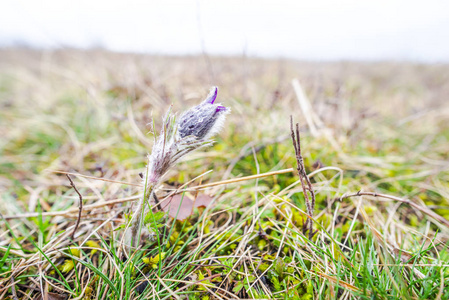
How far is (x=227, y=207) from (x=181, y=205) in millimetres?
294

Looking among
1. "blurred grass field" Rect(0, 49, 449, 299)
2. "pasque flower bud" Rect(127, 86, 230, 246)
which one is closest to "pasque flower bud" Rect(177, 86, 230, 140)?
"pasque flower bud" Rect(127, 86, 230, 246)

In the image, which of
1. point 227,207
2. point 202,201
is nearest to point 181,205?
point 202,201

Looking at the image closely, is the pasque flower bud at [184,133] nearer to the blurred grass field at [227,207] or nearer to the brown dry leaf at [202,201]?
the blurred grass field at [227,207]

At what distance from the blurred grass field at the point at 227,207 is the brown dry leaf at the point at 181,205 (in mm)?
61

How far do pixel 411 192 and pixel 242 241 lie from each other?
5.20 feet

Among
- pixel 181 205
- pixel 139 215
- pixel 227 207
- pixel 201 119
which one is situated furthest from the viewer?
pixel 227 207

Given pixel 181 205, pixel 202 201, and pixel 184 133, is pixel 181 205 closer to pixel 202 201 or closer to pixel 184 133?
pixel 202 201

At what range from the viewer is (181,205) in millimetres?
1437

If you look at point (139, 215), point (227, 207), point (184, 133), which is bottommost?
point (227, 207)

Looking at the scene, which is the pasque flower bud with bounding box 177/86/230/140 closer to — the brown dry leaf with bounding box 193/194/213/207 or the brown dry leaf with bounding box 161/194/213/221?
the brown dry leaf with bounding box 161/194/213/221

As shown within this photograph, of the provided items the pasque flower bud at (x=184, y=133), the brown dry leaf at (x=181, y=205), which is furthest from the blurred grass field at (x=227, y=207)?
the pasque flower bud at (x=184, y=133)

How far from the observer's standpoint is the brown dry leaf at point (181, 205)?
1372 millimetres

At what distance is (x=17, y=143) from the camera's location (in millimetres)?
3004

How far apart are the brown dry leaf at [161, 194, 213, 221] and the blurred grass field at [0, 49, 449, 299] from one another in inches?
2.4
